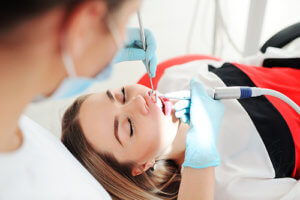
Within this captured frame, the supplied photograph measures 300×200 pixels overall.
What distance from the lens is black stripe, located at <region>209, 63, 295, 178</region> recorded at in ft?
3.64

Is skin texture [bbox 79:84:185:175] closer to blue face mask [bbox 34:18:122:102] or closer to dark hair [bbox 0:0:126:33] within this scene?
blue face mask [bbox 34:18:122:102]

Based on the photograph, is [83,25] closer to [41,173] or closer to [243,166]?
[41,173]

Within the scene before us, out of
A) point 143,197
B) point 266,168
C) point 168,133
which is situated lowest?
point 143,197

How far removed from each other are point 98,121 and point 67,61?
26.5 inches

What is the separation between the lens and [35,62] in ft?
1.35

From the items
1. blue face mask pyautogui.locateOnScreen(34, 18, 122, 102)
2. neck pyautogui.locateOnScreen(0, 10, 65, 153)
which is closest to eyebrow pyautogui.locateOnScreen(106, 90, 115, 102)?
blue face mask pyautogui.locateOnScreen(34, 18, 122, 102)

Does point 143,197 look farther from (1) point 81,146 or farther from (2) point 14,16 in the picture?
(2) point 14,16

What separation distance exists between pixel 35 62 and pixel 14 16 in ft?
0.24

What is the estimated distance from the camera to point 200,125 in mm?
1047

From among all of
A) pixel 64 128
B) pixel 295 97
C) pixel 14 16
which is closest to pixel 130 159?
pixel 64 128

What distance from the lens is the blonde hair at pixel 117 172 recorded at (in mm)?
1151

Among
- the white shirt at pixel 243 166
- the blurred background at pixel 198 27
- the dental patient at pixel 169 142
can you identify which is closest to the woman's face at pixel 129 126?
the dental patient at pixel 169 142

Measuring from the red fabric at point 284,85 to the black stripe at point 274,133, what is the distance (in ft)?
0.06

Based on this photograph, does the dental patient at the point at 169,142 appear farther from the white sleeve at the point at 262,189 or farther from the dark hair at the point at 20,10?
the dark hair at the point at 20,10
